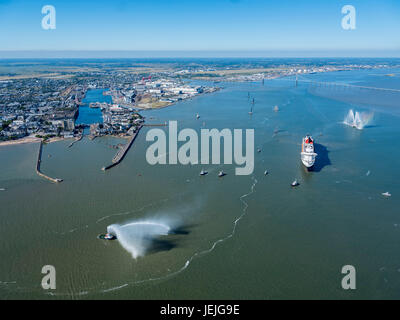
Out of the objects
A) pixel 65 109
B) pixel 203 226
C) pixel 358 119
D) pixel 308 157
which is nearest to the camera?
pixel 203 226

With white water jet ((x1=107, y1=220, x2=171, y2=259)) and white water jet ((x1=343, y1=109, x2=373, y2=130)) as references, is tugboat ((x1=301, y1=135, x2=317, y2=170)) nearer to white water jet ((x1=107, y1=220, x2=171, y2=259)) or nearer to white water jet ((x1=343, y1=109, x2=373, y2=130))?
white water jet ((x1=107, y1=220, x2=171, y2=259))

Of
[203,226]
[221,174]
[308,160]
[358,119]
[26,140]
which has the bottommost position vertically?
[203,226]

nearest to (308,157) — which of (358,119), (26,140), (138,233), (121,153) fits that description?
(138,233)

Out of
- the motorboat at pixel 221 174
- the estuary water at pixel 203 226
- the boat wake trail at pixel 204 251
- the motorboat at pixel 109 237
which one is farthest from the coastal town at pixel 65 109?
the boat wake trail at pixel 204 251

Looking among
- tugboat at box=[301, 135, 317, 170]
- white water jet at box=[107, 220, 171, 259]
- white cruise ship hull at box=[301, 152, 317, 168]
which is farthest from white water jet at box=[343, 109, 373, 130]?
white water jet at box=[107, 220, 171, 259]

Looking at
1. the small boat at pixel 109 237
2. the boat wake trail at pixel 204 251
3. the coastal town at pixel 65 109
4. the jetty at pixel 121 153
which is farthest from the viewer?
the coastal town at pixel 65 109

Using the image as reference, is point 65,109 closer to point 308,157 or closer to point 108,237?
point 108,237

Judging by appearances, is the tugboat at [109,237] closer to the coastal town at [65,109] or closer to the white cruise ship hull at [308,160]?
the white cruise ship hull at [308,160]

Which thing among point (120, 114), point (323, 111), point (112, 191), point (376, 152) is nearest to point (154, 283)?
point (112, 191)
